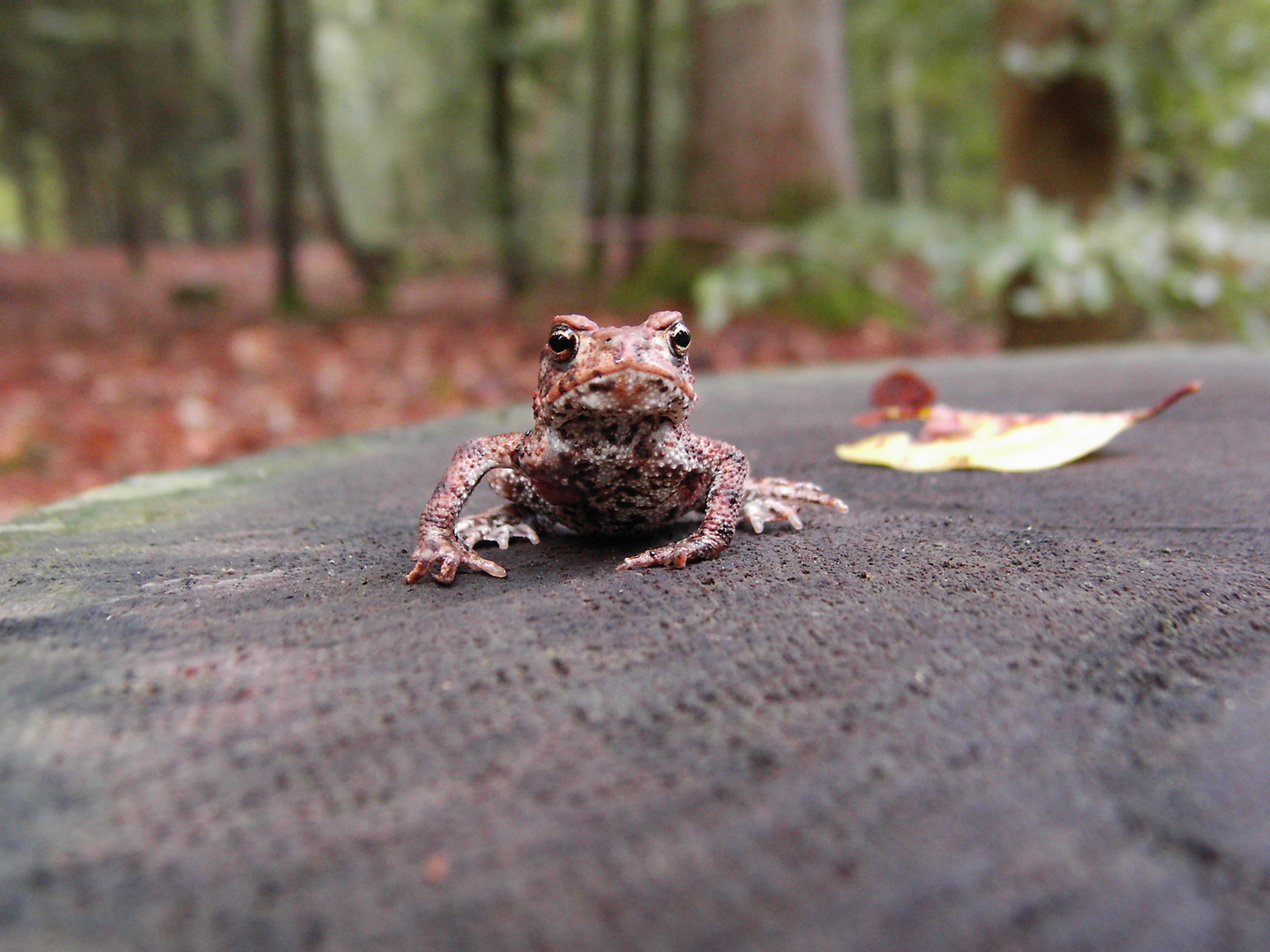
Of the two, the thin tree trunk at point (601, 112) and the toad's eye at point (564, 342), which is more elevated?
the thin tree trunk at point (601, 112)

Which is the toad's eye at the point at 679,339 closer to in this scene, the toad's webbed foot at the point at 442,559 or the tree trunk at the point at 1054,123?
the toad's webbed foot at the point at 442,559

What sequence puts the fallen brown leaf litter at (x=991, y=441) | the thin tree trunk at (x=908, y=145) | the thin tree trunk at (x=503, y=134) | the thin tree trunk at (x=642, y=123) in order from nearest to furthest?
the fallen brown leaf litter at (x=991, y=441), the thin tree trunk at (x=503, y=134), the thin tree trunk at (x=642, y=123), the thin tree trunk at (x=908, y=145)

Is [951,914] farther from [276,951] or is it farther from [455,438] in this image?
[455,438]

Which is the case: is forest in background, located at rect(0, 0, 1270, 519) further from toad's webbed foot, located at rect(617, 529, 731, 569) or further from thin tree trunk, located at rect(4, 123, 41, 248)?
thin tree trunk, located at rect(4, 123, 41, 248)

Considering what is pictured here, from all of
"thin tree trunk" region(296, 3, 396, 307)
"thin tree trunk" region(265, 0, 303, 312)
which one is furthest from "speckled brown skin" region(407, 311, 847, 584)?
"thin tree trunk" region(296, 3, 396, 307)

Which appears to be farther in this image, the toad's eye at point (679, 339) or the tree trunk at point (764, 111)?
the tree trunk at point (764, 111)

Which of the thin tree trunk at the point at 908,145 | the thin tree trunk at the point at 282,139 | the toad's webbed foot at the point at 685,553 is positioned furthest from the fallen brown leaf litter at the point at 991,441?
the thin tree trunk at the point at 908,145

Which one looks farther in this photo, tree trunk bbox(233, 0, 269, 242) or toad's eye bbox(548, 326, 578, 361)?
tree trunk bbox(233, 0, 269, 242)

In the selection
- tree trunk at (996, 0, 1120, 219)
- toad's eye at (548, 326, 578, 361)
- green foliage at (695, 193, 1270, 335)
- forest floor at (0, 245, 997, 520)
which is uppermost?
tree trunk at (996, 0, 1120, 219)
